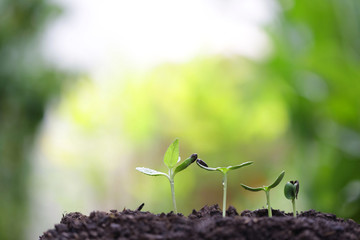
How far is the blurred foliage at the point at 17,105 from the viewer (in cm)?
214

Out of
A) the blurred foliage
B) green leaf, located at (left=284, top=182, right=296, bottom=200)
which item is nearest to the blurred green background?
the blurred foliage

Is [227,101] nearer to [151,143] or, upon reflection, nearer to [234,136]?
[234,136]

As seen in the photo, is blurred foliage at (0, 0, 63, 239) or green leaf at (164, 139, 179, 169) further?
blurred foliage at (0, 0, 63, 239)

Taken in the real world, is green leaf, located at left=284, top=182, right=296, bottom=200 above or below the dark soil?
above

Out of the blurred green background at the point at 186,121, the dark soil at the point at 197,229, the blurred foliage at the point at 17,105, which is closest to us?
the dark soil at the point at 197,229

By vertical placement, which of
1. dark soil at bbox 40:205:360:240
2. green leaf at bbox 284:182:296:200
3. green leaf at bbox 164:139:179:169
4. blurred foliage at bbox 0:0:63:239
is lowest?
dark soil at bbox 40:205:360:240

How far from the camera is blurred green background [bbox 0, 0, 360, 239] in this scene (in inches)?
64.9

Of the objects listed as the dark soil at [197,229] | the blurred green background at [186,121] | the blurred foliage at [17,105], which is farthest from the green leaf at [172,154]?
the blurred foliage at [17,105]

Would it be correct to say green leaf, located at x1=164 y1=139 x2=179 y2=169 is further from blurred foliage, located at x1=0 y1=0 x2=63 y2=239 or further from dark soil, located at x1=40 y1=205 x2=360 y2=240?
blurred foliage, located at x1=0 y1=0 x2=63 y2=239

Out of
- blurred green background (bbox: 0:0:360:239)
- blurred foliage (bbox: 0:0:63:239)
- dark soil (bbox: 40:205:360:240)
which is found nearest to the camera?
dark soil (bbox: 40:205:360:240)

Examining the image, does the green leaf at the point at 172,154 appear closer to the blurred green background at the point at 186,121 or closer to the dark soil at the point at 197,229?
the dark soil at the point at 197,229

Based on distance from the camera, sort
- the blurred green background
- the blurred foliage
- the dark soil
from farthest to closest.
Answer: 1. the blurred foliage
2. the blurred green background
3. the dark soil

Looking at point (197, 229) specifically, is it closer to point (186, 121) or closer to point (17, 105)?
point (17, 105)

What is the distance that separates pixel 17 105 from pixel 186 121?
1.78m
